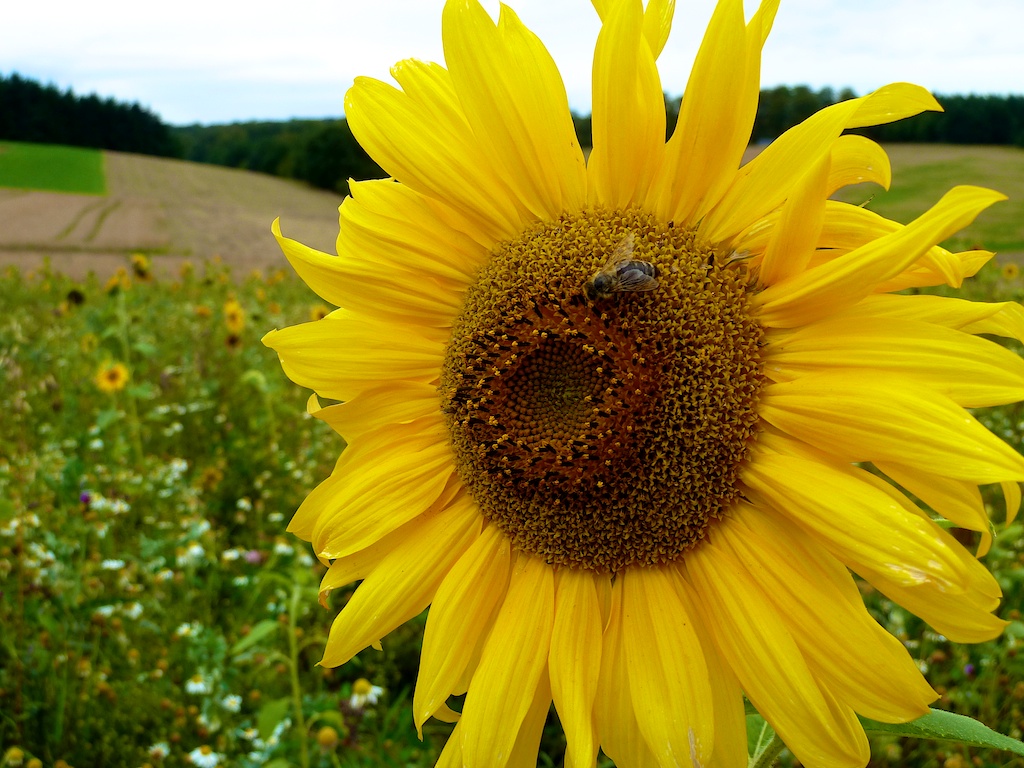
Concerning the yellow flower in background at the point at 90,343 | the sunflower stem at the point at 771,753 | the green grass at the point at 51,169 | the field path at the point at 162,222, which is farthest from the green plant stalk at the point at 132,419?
the green grass at the point at 51,169

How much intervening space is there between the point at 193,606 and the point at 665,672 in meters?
2.91

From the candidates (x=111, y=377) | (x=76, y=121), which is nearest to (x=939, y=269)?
(x=111, y=377)

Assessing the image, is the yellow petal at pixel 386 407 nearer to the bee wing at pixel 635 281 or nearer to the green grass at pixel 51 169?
the bee wing at pixel 635 281

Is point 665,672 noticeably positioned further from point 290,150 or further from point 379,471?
point 290,150

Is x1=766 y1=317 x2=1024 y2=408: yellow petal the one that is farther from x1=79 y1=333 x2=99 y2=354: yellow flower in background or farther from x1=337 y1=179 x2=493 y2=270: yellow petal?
x1=79 y1=333 x2=99 y2=354: yellow flower in background

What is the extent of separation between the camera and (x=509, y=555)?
1438 mm

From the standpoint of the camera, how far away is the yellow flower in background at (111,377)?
4969 mm

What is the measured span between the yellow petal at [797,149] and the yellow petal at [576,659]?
2.23ft

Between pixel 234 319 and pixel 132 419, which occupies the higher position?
pixel 234 319

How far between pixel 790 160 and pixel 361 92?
2.59 ft

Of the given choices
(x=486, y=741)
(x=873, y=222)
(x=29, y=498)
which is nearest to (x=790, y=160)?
(x=873, y=222)

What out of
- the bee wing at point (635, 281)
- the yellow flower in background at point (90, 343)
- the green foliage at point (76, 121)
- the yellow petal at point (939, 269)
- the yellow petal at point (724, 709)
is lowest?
the yellow flower in background at point (90, 343)

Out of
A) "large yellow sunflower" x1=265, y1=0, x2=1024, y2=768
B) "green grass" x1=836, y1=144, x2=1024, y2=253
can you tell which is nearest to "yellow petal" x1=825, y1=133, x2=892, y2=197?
"large yellow sunflower" x1=265, y1=0, x2=1024, y2=768

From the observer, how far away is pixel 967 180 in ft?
25.1
